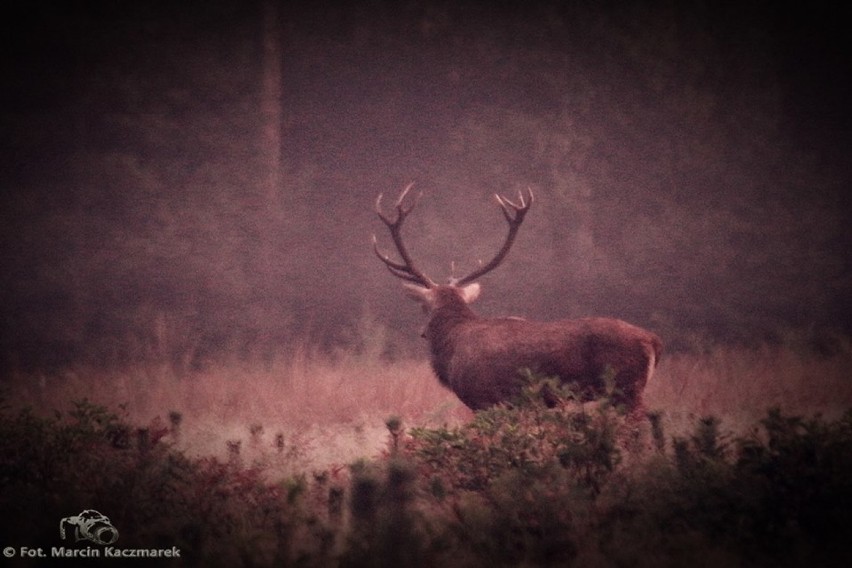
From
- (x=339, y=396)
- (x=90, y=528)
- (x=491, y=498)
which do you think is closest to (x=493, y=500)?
(x=491, y=498)

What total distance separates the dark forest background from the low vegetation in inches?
254

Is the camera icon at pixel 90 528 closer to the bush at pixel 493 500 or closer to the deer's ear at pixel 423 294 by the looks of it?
the bush at pixel 493 500

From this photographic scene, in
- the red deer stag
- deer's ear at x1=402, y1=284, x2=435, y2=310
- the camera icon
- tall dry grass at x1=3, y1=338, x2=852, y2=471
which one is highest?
deer's ear at x1=402, y1=284, x2=435, y2=310

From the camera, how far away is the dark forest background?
34.0 feet

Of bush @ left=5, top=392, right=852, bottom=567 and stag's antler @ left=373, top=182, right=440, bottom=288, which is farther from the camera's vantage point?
stag's antler @ left=373, top=182, right=440, bottom=288

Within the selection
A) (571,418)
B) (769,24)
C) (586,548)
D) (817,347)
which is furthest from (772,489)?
(769,24)

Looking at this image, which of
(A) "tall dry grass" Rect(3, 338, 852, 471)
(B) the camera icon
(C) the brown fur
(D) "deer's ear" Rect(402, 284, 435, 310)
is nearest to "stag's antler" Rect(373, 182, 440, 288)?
(D) "deer's ear" Rect(402, 284, 435, 310)

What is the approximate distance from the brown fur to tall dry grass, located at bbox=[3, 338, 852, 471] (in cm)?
47

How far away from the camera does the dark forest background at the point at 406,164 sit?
10375 mm

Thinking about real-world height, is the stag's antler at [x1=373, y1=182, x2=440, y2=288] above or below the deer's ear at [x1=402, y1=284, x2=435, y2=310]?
above

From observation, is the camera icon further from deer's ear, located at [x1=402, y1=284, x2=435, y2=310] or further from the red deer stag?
deer's ear, located at [x1=402, y1=284, x2=435, y2=310]

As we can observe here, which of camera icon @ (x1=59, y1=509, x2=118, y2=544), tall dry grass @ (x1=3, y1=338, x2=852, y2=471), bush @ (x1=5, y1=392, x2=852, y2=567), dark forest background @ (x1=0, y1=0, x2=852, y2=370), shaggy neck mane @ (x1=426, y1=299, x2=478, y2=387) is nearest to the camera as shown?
bush @ (x1=5, y1=392, x2=852, y2=567)

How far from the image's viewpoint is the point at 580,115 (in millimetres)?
11375

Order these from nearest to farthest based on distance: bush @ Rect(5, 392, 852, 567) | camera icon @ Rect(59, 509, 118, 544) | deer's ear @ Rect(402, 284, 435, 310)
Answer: bush @ Rect(5, 392, 852, 567) < camera icon @ Rect(59, 509, 118, 544) < deer's ear @ Rect(402, 284, 435, 310)
